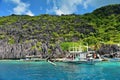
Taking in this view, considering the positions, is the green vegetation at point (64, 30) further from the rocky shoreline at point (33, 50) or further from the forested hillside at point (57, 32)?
the rocky shoreline at point (33, 50)

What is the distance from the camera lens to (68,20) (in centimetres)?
19425

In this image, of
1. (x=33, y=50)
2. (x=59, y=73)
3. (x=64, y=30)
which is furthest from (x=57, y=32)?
(x=59, y=73)

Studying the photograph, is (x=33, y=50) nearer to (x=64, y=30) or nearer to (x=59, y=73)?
(x=64, y=30)

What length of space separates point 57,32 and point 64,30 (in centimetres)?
504

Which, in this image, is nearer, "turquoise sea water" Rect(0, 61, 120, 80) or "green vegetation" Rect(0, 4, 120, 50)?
"turquoise sea water" Rect(0, 61, 120, 80)

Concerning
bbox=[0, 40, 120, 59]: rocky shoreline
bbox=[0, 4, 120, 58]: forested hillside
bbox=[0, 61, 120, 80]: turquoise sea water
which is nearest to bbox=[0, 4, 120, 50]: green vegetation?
bbox=[0, 4, 120, 58]: forested hillside

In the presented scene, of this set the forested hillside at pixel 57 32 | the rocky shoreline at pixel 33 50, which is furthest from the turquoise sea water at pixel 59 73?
the forested hillside at pixel 57 32

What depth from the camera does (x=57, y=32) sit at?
169000mm

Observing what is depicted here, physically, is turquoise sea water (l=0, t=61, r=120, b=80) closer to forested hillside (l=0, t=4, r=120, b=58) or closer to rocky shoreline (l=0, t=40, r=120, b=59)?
rocky shoreline (l=0, t=40, r=120, b=59)

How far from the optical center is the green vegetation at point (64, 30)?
155375mm

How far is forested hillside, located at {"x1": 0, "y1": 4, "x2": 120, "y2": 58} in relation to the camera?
150475mm

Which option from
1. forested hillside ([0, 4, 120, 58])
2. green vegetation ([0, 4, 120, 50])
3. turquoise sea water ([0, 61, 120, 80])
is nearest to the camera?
turquoise sea water ([0, 61, 120, 80])

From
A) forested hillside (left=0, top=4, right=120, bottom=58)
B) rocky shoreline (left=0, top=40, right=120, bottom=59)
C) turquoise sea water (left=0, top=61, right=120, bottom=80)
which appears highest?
forested hillside (left=0, top=4, right=120, bottom=58)

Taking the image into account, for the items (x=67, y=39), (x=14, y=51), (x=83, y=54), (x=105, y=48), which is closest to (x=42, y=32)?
(x=67, y=39)
